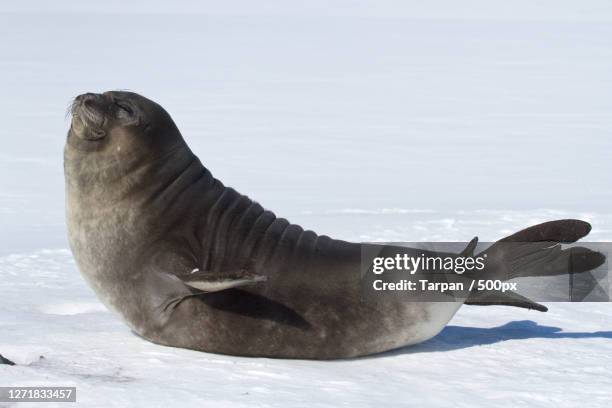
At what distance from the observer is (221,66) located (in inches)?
786

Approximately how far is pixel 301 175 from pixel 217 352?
6.11 m

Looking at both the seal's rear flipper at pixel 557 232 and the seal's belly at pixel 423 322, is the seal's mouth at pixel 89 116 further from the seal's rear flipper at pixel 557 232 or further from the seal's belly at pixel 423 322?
the seal's rear flipper at pixel 557 232

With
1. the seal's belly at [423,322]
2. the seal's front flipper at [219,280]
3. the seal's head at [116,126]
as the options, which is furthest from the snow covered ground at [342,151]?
the seal's head at [116,126]

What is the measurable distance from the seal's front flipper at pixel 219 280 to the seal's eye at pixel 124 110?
98 centimetres

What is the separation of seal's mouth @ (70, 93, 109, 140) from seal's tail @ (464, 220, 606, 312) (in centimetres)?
179

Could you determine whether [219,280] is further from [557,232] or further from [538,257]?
[557,232]

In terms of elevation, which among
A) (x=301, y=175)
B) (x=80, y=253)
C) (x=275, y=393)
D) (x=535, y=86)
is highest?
(x=535, y=86)

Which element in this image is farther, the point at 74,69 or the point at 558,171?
the point at 74,69

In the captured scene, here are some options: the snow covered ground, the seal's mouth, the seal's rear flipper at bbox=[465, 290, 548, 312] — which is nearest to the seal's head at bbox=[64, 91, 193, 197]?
the seal's mouth

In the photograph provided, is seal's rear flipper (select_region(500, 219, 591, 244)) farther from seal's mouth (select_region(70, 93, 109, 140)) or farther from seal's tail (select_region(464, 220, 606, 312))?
seal's mouth (select_region(70, 93, 109, 140))

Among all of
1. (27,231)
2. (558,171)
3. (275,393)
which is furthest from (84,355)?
(558,171)

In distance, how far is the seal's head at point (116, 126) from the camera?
5.28m

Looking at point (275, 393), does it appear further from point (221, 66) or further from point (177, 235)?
point (221, 66)

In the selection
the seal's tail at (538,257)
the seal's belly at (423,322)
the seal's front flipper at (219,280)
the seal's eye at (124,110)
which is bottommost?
the seal's belly at (423,322)
